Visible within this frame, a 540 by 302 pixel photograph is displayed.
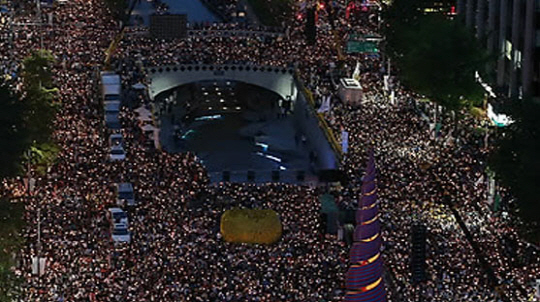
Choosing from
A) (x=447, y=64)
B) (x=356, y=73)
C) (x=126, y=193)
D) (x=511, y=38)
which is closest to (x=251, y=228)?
(x=126, y=193)

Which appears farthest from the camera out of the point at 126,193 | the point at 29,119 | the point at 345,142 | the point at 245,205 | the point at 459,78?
the point at 459,78

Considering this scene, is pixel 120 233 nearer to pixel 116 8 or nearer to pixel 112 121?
pixel 112 121

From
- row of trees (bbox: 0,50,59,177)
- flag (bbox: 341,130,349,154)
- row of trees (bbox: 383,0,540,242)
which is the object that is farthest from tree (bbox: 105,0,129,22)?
flag (bbox: 341,130,349,154)

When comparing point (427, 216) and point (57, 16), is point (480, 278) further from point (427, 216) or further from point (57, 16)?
point (57, 16)

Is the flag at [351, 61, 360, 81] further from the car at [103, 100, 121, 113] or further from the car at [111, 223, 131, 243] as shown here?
the car at [111, 223, 131, 243]

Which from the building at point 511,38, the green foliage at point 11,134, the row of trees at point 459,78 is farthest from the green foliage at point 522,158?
the green foliage at point 11,134

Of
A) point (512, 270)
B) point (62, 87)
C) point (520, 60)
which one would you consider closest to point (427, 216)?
point (512, 270)

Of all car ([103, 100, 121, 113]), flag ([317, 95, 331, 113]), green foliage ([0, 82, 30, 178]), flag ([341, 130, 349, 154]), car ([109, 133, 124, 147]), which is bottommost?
flag ([317, 95, 331, 113])
